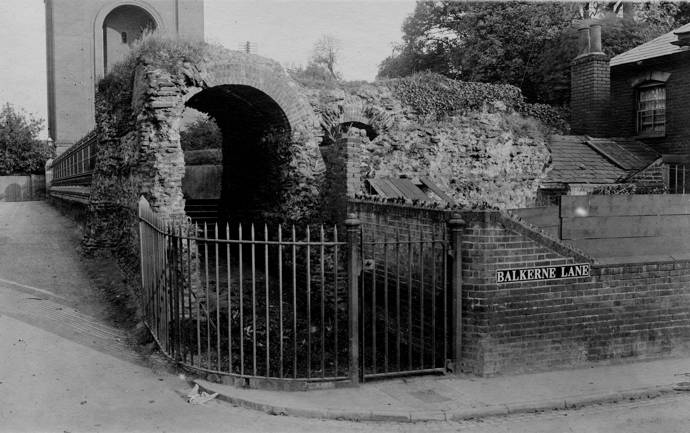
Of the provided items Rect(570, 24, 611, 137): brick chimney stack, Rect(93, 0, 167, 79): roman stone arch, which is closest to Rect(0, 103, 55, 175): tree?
Rect(93, 0, 167, 79): roman stone arch

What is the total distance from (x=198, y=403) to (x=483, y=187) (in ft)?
34.1

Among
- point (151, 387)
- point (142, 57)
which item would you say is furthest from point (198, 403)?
point (142, 57)

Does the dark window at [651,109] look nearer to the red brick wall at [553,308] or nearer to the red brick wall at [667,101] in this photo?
the red brick wall at [667,101]

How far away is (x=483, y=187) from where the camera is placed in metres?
14.9

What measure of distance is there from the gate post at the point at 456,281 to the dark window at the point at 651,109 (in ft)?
43.6

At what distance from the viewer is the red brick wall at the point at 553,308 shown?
7168 mm

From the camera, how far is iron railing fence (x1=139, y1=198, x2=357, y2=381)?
6520 mm

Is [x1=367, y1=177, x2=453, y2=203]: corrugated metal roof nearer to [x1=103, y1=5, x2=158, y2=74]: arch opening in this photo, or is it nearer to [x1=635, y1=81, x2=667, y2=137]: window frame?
[x1=635, y1=81, x2=667, y2=137]: window frame

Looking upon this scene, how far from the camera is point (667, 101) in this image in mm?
17375

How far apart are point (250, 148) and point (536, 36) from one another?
59.8 ft

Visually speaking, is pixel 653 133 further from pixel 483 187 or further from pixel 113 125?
pixel 113 125

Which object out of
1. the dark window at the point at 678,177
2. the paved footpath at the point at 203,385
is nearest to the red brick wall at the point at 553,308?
the paved footpath at the point at 203,385

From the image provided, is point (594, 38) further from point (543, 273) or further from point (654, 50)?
point (543, 273)

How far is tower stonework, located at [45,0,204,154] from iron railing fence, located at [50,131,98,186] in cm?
688
